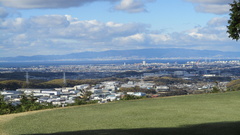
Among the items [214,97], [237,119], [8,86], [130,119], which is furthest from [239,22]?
[8,86]

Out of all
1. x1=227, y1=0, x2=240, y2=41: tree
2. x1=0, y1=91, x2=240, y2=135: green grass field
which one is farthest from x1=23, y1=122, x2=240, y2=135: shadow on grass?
x1=227, y1=0, x2=240, y2=41: tree

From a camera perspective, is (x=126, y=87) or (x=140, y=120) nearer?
(x=140, y=120)

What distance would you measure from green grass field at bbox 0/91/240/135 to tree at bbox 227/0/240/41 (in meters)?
3.39

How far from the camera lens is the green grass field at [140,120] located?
1142 cm

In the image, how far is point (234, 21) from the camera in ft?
61.8

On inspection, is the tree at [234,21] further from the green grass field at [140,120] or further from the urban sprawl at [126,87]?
the urban sprawl at [126,87]

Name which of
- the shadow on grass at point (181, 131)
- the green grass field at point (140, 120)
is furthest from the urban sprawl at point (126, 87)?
the shadow on grass at point (181, 131)

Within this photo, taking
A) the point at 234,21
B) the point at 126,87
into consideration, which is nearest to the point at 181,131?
the point at 234,21

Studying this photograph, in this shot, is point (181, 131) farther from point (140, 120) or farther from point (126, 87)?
point (126, 87)

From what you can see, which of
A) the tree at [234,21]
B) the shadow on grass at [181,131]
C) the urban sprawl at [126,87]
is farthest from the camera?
the urban sprawl at [126,87]

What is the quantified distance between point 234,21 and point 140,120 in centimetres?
845

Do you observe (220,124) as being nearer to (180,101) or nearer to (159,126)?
(159,126)

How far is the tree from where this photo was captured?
1870cm

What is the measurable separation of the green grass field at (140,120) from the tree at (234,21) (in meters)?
3.39
